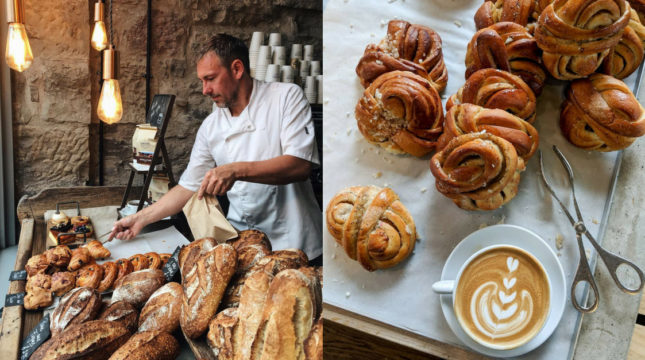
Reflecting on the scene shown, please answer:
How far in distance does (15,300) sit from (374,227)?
1.15m

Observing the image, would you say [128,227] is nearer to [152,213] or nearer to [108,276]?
[152,213]

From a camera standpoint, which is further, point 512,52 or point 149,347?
point 149,347

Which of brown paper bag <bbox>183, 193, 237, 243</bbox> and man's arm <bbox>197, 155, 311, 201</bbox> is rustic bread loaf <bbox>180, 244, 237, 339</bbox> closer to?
brown paper bag <bbox>183, 193, 237, 243</bbox>

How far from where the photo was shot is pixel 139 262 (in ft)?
4.66

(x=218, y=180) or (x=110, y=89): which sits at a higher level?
(x=110, y=89)

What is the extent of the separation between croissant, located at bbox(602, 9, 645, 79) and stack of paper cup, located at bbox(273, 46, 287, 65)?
1768mm

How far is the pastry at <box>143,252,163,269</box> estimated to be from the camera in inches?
55.0

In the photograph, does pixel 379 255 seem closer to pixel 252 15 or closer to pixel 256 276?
pixel 256 276

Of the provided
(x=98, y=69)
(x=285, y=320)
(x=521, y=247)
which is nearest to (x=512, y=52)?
(x=521, y=247)

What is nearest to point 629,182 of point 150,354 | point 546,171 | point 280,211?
point 546,171

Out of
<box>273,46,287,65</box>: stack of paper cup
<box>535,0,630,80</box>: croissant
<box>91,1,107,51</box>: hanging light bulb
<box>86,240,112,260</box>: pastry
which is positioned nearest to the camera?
<box>535,0,630,80</box>: croissant

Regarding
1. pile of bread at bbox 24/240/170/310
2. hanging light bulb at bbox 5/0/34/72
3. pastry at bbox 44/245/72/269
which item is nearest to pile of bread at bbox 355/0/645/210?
pile of bread at bbox 24/240/170/310

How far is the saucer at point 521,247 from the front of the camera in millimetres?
712

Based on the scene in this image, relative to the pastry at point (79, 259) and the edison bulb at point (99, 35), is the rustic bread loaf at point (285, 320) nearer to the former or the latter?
the pastry at point (79, 259)
